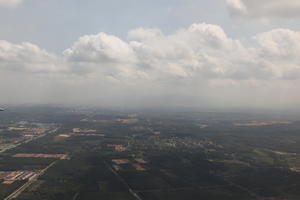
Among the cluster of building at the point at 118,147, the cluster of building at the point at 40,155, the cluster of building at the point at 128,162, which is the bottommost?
the cluster of building at the point at 40,155

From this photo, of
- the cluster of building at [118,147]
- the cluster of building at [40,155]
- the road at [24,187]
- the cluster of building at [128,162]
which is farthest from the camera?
the cluster of building at [118,147]

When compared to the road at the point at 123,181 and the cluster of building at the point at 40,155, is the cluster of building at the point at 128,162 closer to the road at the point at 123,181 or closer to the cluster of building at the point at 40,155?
the road at the point at 123,181

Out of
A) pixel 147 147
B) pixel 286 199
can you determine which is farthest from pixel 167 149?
pixel 286 199

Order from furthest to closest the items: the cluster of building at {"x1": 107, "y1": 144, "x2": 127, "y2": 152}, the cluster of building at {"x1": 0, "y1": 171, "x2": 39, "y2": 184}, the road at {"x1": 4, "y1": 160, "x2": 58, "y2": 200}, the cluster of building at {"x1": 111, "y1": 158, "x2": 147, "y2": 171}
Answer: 1. the cluster of building at {"x1": 107, "y1": 144, "x2": 127, "y2": 152}
2. the cluster of building at {"x1": 111, "y1": 158, "x2": 147, "y2": 171}
3. the cluster of building at {"x1": 0, "y1": 171, "x2": 39, "y2": 184}
4. the road at {"x1": 4, "y1": 160, "x2": 58, "y2": 200}

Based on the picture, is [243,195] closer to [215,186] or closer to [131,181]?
[215,186]

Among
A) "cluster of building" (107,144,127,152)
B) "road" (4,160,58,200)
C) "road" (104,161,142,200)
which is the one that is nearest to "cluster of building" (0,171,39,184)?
"road" (4,160,58,200)

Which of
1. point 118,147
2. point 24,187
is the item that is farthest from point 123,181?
point 118,147

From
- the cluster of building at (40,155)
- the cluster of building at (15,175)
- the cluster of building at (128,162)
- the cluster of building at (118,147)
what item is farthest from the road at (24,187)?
the cluster of building at (118,147)

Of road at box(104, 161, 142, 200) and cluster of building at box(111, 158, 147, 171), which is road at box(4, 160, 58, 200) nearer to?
road at box(104, 161, 142, 200)

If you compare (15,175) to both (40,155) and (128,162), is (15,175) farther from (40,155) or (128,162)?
(128,162)

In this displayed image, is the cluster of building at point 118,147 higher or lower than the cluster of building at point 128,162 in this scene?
higher
